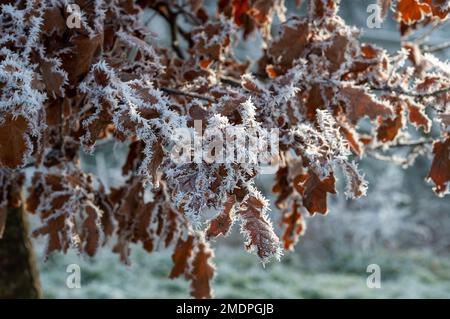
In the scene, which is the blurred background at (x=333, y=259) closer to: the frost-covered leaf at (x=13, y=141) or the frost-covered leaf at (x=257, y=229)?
the frost-covered leaf at (x=13, y=141)

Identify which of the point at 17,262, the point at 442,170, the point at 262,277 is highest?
the point at 262,277

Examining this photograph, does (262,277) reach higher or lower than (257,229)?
higher

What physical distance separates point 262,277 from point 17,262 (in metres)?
4.45


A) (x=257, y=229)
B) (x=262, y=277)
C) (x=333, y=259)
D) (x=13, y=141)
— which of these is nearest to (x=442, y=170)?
(x=257, y=229)

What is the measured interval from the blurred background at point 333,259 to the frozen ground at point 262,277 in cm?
1

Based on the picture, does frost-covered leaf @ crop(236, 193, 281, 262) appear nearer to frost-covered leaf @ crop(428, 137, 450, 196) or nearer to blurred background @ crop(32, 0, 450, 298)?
frost-covered leaf @ crop(428, 137, 450, 196)

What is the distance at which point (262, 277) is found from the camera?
22.5 ft

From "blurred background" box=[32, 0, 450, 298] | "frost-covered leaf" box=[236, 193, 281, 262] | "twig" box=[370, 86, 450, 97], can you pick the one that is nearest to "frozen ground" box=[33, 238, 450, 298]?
"blurred background" box=[32, 0, 450, 298]

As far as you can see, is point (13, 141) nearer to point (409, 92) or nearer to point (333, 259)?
point (409, 92)

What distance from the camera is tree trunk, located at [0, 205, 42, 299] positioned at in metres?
2.68

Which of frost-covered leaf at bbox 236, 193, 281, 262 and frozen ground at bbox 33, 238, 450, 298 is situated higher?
frozen ground at bbox 33, 238, 450, 298

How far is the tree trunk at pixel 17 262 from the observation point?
2682 millimetres

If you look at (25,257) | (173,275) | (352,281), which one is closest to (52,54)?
(173,275)

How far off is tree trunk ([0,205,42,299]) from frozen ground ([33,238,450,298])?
2915 mm
